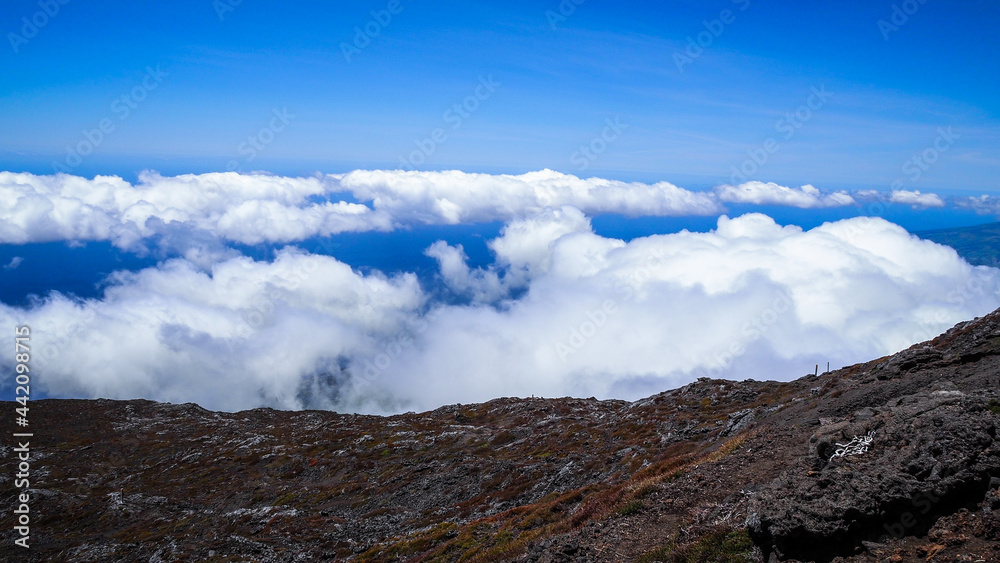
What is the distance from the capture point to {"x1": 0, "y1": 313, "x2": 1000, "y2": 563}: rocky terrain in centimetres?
1087

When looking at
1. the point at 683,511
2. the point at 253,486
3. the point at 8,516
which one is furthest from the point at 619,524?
the point at 8,516

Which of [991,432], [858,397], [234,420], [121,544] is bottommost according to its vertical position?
[121,544]

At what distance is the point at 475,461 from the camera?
177 feet

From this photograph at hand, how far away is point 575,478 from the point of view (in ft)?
121

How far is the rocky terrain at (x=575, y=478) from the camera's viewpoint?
10867 mm

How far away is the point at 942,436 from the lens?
39.2 ft

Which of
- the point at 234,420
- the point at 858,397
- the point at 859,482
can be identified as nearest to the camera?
the point at 859,482

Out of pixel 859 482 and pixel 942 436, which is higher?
pixel 942 436

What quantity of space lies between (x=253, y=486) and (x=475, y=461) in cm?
3474

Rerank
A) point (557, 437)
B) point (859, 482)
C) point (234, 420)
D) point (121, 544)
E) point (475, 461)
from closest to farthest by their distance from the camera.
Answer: point (859, 482), point (121, 544), point (475, 461), point (557, 437), point (234, 420)

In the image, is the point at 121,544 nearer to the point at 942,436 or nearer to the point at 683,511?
the point at 683,511

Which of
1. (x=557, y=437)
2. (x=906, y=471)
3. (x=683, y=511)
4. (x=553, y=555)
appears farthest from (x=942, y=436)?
(x=557, y=437)

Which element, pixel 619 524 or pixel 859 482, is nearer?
pixel 859 482

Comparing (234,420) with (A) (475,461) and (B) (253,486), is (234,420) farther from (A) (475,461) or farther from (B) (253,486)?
(A) (475,461)
